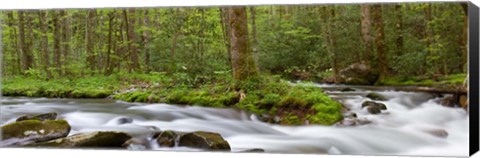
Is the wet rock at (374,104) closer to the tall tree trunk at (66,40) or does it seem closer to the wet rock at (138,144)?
the wet rock at (138,144)

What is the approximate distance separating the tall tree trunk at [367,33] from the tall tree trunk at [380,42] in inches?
2.1

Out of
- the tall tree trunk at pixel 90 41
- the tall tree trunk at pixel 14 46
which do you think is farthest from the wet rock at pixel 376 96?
the tall tree trunk at pixel 14 46

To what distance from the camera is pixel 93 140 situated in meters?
6.93

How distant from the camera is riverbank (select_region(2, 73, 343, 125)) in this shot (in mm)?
6520

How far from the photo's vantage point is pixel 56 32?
7.14m

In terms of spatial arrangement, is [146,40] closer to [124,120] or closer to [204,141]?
[124,120]

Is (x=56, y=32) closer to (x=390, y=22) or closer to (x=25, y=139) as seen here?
(x=25, y=139)

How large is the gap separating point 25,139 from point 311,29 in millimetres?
2976

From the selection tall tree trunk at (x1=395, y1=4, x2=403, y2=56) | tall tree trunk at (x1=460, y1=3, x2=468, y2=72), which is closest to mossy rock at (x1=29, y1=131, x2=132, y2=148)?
tall tree trunk at (x1=395, y1=4, x2=403, y2=56)

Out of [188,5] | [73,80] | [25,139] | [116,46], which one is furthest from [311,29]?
[25,139]

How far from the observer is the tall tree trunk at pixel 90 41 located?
6.98m

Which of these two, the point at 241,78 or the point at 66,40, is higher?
the point at 66,40

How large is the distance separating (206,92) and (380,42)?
1657 mm

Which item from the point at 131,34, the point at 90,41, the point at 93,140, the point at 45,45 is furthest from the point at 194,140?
the point at 45,45
